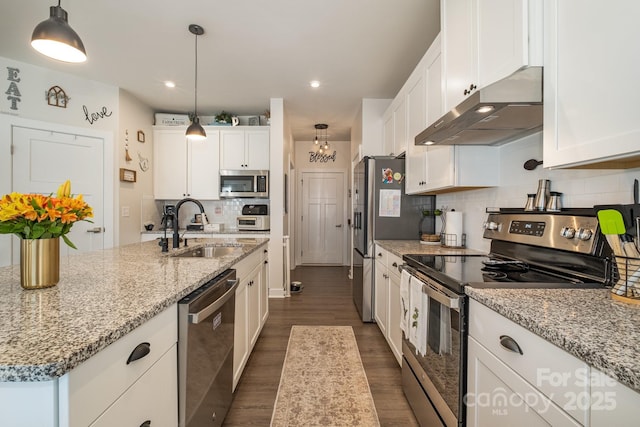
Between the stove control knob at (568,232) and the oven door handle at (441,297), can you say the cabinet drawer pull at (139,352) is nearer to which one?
the oven door handle at (441,297)

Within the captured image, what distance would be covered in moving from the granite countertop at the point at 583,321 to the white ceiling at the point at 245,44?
82.4 inches

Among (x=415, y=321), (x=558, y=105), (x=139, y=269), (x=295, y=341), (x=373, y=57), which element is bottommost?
(x=295, y=341)

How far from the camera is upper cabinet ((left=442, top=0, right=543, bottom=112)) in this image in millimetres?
1159

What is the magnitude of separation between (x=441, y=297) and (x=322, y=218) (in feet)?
16.5

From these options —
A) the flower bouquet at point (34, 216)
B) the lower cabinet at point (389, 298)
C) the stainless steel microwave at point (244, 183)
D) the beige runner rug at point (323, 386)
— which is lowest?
the beige runner rug at point (323, 386)

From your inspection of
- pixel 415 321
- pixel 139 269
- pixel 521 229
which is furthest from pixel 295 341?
pixel 521 229

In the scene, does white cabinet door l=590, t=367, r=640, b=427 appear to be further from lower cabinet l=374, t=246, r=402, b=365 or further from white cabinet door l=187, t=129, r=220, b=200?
white cabinet door l=187, t=129, r=220, b=200

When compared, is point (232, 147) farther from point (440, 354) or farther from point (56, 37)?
point (440, 354)

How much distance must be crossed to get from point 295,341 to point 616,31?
8.82 ft

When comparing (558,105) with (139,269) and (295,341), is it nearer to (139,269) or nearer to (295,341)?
(139,269)

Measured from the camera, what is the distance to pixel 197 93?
381 cm

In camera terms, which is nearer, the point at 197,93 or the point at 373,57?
the point at 373,57

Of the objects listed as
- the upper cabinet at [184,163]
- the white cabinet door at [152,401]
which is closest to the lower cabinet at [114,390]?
the white cabinet door at [152,401]

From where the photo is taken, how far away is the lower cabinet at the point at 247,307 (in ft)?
6.13
